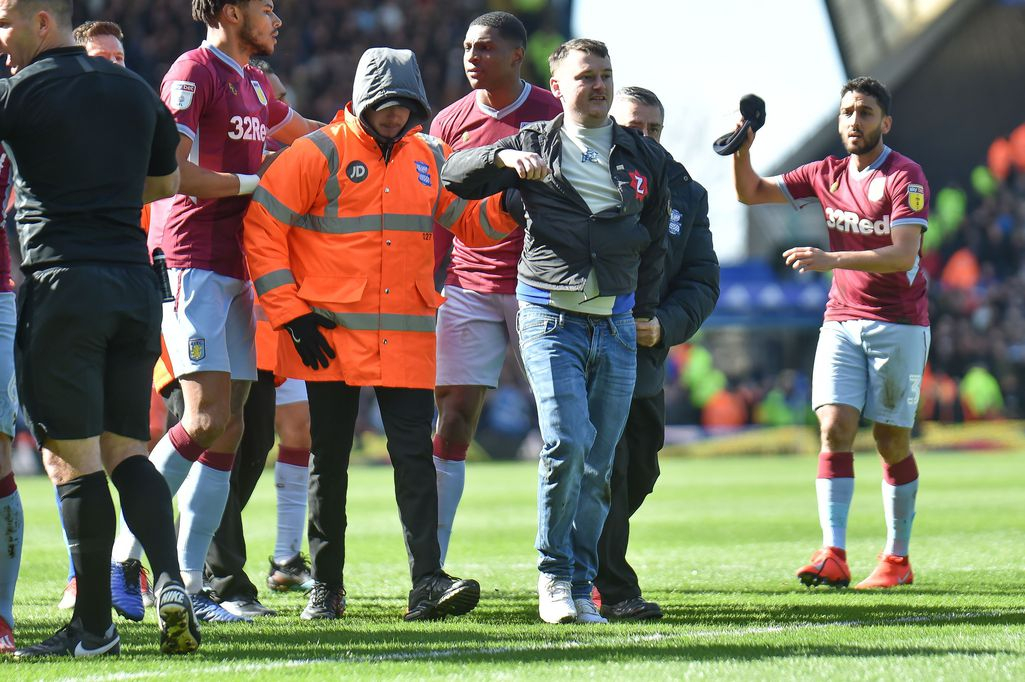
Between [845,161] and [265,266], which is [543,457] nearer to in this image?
[265,266]

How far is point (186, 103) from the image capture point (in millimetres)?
5867

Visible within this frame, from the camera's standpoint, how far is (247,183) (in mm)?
5926

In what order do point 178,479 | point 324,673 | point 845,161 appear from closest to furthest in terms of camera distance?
point 324,673
point 178,479
point 845,161

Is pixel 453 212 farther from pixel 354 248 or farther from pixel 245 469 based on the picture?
pixel 245 469

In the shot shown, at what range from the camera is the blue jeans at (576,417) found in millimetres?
5652

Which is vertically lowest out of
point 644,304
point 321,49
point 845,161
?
point 644,304

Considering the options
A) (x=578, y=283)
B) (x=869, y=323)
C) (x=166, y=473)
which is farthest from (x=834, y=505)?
(x=166, y=473)

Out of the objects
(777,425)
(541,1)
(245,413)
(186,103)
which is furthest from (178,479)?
(541,1)

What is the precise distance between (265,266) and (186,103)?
0.73 meters

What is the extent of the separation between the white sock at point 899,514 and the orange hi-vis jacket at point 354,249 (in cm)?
269

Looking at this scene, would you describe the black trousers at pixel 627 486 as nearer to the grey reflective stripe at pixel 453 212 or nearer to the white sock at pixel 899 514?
the grey reflective stripe at pixel 453 212

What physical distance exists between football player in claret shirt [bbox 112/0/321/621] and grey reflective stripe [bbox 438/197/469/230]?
2.64 feet

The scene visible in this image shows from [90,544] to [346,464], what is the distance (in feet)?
4.56

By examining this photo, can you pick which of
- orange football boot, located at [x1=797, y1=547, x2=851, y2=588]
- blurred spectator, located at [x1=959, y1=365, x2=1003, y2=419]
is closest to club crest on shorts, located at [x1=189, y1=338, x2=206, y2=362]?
orange football boot, located at [x1=797, y1=547, x2=851, y2=588]
